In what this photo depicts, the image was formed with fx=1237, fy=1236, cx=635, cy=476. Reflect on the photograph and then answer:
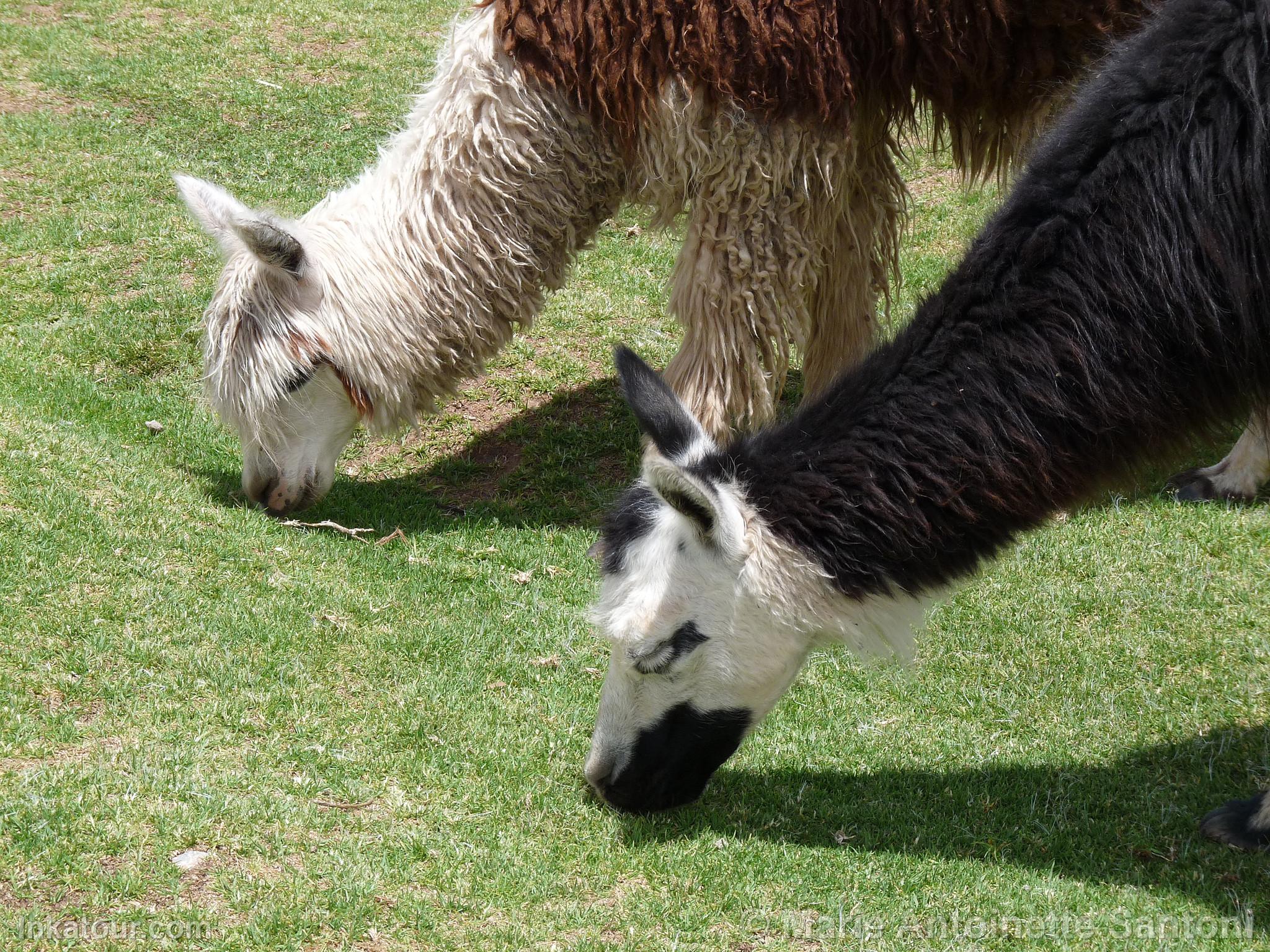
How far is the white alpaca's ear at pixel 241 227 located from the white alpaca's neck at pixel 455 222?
0.18 metres

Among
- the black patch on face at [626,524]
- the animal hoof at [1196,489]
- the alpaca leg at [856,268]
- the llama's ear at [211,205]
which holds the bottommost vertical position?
the animal hoof at [1196,489]

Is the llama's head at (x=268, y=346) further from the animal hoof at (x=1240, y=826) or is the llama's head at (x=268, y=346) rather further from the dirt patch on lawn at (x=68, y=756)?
the animal hoof at (x=1240, y=826)

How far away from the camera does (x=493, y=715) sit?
4434mm

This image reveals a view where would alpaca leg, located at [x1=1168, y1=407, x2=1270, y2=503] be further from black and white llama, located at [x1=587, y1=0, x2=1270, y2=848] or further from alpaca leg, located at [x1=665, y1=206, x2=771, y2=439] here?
black and white llama, located at [x1=587, y1=0, x2=1270, y2=848]

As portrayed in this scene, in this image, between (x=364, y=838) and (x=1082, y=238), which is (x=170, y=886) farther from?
(x=1082, y=238)

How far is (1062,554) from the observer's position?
5609 millimetres

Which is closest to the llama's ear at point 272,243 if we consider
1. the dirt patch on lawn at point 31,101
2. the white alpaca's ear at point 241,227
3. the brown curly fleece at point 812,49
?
the white alpaca's ear at point 241,227

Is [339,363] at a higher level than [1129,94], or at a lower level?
lower

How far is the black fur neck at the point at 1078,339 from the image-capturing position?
130 inches

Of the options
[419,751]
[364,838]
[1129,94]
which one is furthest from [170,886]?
[1129,94]

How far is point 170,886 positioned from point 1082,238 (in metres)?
3.03

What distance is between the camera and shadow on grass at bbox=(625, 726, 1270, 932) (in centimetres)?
372

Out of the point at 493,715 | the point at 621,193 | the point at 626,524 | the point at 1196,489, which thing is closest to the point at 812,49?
the point at 621,193

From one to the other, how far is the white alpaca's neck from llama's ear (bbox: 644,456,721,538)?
8.70 feet
